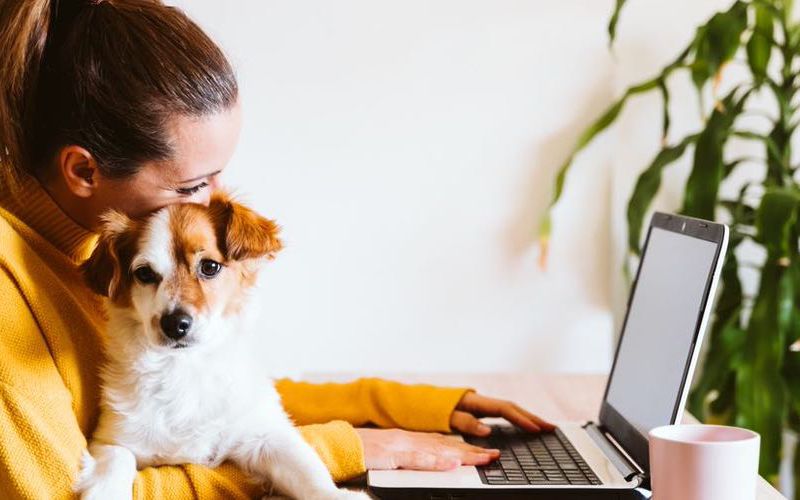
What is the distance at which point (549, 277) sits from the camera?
8.12ft

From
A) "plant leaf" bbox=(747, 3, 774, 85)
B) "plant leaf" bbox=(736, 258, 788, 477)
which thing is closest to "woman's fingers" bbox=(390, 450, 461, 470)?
"plant leaf" bbox=(736, 258, 788, 477)

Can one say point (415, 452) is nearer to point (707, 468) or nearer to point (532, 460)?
point (532, 460)

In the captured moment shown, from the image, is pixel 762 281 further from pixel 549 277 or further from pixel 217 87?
pixel 217 87

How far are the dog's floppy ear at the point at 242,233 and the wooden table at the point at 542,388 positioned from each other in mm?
626

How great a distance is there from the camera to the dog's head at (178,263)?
1.05 metres

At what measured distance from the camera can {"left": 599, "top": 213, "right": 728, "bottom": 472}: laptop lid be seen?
1074 mm

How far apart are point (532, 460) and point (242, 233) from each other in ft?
1.52

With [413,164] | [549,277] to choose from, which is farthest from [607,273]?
[413,164]

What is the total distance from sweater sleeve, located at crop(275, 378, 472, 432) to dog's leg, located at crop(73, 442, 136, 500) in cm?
41

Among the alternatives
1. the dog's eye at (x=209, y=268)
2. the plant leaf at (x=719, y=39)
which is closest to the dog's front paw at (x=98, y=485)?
the dog's eye at (x=209, y=268)

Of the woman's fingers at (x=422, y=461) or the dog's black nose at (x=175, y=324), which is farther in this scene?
the woman's fingers at (x=422, y=461)

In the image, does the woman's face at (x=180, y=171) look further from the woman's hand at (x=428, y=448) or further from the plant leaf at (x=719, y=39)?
the plant leaf at (x=719, y=39)

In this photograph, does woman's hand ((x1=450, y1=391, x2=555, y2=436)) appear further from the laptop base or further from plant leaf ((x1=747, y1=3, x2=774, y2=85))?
plant leaf ((x1=747, y1=3, x2=774, y2=85))

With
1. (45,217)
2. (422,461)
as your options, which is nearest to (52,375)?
(45,217)
